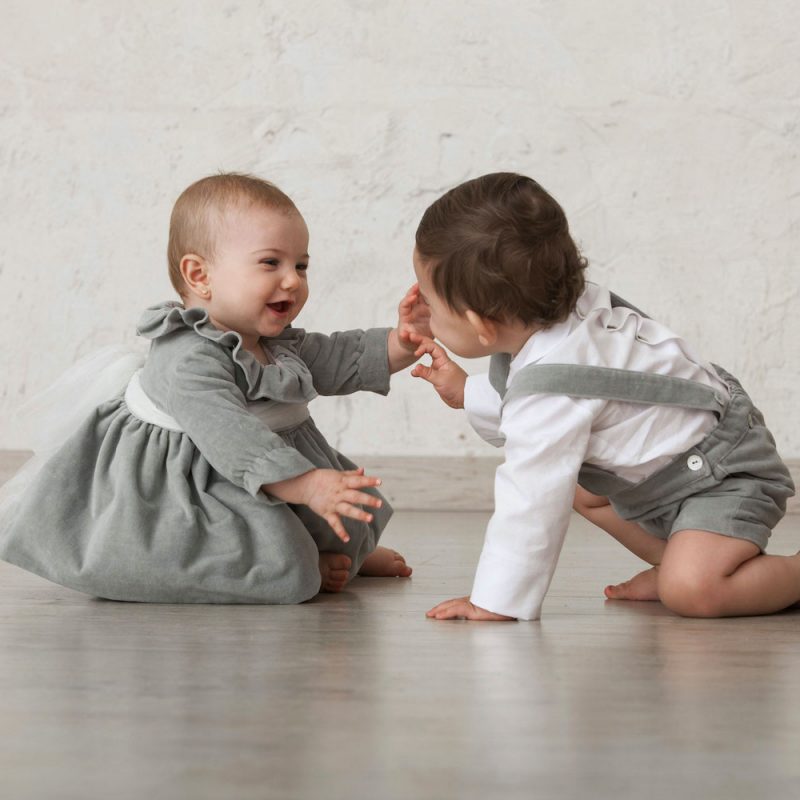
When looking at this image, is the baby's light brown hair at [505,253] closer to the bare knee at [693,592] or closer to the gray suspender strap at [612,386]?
the gray suspender strap at [612,386]

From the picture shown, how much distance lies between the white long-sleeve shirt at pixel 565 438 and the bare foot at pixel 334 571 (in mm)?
258

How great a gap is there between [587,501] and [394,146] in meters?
1.40

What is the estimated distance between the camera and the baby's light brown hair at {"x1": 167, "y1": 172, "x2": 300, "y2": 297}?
55.7 inches

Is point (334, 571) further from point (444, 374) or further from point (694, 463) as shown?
point (694, 463)

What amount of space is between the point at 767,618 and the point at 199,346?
2.20 feet

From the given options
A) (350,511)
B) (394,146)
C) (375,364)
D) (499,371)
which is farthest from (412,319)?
(394,146)

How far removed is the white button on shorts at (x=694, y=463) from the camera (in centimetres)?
128

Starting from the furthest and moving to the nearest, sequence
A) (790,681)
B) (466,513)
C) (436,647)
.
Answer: (466,513)
(436,647)
(790,681)

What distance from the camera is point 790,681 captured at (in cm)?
89

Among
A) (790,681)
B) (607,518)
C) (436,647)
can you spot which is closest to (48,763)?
(436,647)

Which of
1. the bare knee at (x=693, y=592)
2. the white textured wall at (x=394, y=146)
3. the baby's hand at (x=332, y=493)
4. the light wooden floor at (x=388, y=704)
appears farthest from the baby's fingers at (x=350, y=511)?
the white textured wall at (x=394, y=146)

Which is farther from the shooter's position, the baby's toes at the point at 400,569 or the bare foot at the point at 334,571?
the baby's toes at the point at 400,569

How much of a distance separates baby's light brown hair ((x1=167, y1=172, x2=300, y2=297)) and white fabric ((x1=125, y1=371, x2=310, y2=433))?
0.47 ft

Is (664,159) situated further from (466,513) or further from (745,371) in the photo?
(466,513)
